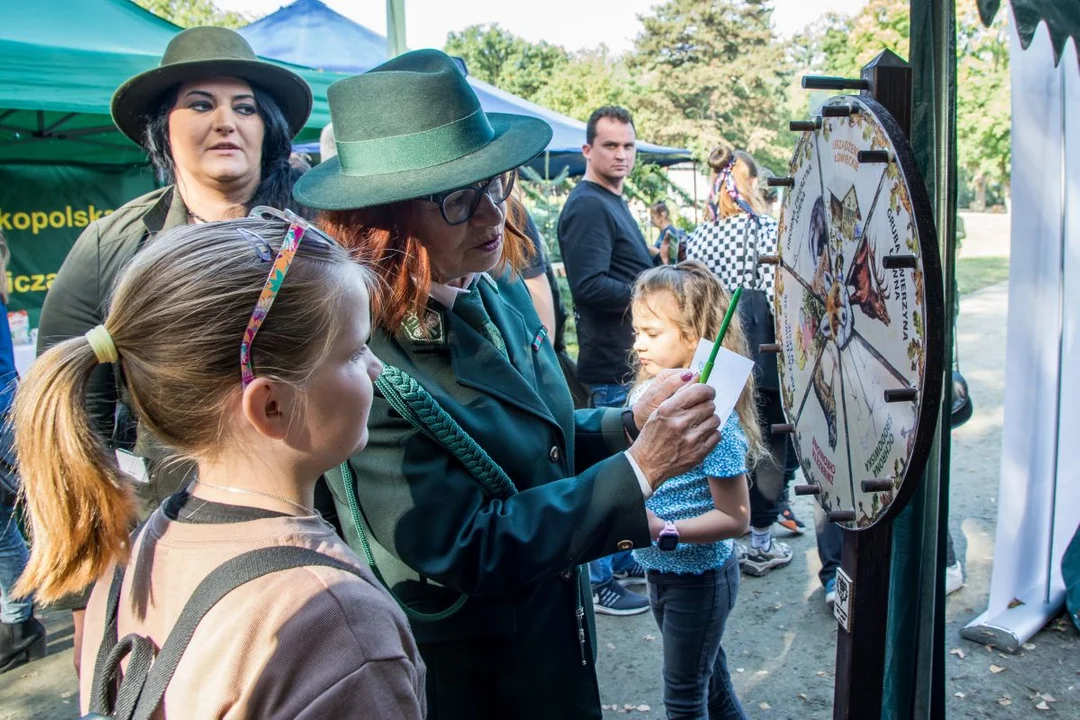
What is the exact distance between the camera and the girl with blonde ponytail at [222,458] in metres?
0.87

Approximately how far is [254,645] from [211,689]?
0.06 metres

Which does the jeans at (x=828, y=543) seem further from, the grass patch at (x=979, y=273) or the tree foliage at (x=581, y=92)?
the tree foliage at (x=581, y=92)

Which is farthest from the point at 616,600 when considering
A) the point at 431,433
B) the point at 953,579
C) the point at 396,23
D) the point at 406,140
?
the point at 396,23

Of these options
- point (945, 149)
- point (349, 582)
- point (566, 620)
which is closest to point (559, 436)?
point (566, 620)

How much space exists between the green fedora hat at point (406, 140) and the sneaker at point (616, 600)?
2435 mm

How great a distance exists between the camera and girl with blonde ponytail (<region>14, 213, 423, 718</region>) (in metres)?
0.87

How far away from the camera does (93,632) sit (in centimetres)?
105

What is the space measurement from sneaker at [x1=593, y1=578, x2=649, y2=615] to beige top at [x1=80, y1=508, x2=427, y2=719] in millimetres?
2630

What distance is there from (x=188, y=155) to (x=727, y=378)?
151cm

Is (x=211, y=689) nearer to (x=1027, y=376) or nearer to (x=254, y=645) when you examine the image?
(x=254, y=645)

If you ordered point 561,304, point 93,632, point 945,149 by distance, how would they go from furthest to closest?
point 561,304 → point 945,149 → point 93,632

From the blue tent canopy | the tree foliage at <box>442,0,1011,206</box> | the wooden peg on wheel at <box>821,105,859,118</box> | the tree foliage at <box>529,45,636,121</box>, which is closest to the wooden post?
the wooden peg on wheel at <box>821,105,859,118</box>

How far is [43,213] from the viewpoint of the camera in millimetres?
6344

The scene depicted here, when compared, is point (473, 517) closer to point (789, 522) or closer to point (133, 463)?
point (133, 463)
